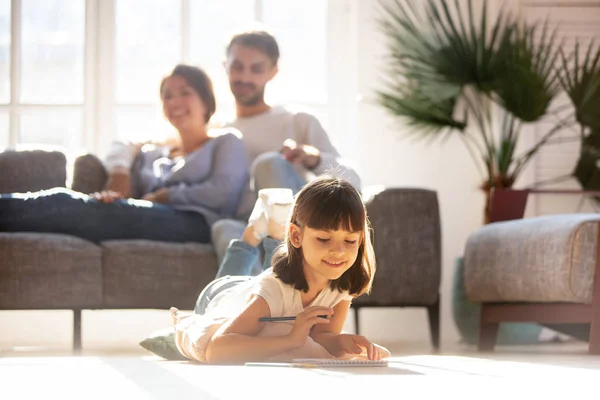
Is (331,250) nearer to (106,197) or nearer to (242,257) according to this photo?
(242,257)

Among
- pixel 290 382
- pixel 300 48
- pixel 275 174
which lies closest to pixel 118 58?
pixel 300 48

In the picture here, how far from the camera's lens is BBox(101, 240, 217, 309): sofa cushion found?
3109mm

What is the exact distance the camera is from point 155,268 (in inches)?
123

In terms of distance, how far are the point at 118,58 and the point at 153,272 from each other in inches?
66.3

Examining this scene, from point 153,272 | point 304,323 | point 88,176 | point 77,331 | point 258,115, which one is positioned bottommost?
point 77,331

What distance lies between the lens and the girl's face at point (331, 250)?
182cm

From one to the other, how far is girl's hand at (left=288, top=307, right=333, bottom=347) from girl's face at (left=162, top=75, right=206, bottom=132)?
5.63 ft

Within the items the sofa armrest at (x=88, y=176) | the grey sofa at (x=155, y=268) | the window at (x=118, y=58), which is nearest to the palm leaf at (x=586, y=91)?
the grey sofa at (x=155, y=268)

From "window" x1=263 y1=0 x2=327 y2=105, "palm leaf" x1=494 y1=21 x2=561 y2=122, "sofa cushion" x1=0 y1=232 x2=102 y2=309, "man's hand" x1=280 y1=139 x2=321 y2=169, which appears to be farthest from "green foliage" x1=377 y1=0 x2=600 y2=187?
"sofa cushion" x1=0 y1=232 x2=102 y2=309

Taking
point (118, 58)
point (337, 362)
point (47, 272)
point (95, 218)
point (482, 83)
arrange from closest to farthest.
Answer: point (337, 362), point (47, 272), point (95, 218), point (482, 83), point (118, 58)

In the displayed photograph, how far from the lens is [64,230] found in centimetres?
312

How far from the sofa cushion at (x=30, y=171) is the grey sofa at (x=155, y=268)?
45cm

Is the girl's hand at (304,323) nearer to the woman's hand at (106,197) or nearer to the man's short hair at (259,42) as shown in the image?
the woman's hand at (106,197)

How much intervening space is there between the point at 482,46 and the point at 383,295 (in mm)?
1206
